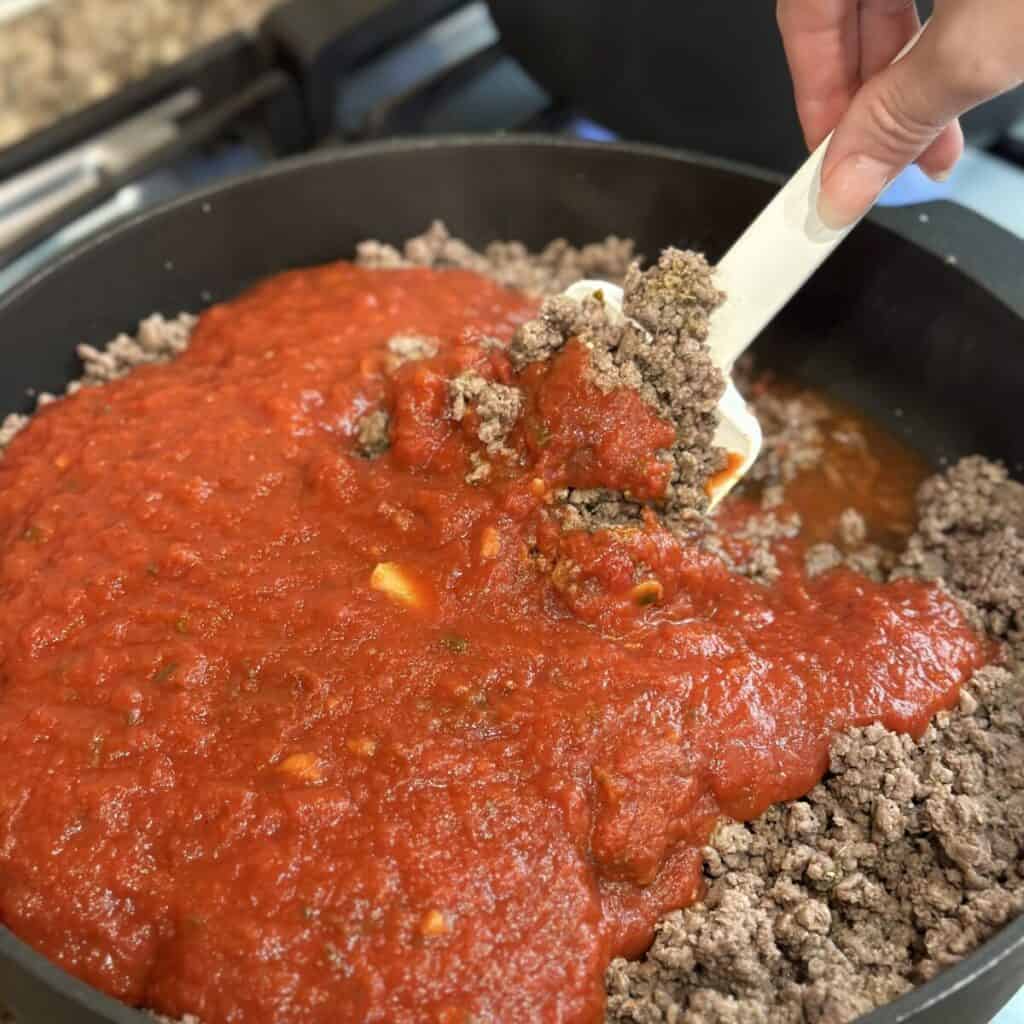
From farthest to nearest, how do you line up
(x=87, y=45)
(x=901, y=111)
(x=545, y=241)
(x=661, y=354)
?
1. (x=87, y=45)
2. (x=545, y=241)
3. (x=661, y=354)
4. (x=901, y=111)

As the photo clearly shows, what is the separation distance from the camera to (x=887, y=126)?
4.81ft

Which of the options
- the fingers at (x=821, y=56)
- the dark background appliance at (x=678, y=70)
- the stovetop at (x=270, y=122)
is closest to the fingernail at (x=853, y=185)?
the fingers at (x=821, y=56)

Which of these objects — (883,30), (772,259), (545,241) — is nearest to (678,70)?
(545,241)

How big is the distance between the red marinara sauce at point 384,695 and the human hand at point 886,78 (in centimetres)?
47

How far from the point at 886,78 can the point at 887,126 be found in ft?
0.21

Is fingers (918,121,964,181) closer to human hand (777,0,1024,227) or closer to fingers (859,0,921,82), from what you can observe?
human hand (777,0,1024,227)

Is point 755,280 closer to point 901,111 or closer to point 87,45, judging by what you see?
point 901,111

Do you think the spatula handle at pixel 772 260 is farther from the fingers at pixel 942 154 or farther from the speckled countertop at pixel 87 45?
the speckled countertop at pixel 87 45

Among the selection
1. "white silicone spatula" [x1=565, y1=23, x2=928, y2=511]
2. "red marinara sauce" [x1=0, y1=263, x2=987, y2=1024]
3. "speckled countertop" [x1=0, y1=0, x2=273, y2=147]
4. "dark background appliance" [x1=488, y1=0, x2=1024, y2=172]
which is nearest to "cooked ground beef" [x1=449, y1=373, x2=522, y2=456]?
"red marinara sauce" [x1=0, y1=263, x2=987, y2=1024]

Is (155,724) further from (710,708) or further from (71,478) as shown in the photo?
(710,708)

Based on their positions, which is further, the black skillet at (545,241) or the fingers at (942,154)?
the black skillet at (545,241)

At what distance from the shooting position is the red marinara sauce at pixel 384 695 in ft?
4.53

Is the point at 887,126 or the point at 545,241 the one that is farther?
the point at 545,241

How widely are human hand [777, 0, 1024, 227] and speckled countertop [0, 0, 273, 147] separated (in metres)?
1.94
